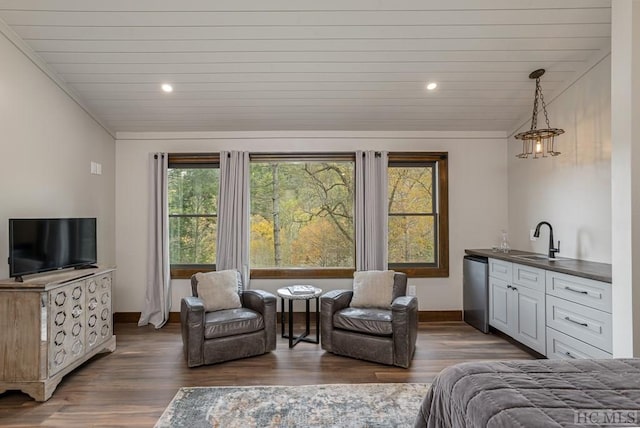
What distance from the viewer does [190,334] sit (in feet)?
10.3

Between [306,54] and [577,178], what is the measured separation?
2979 mm

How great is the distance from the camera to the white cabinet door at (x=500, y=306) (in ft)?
12.1

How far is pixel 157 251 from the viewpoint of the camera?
14.2ft

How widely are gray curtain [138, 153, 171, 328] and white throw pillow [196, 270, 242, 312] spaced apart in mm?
1002

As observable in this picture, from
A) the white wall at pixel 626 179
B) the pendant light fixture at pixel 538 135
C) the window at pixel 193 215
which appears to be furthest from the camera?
the window at pixel 193 215

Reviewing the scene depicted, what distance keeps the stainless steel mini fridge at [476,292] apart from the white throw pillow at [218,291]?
2857 millimetres

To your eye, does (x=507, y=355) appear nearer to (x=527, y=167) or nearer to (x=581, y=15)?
(x=527, y=167)

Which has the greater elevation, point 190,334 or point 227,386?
point 190,334

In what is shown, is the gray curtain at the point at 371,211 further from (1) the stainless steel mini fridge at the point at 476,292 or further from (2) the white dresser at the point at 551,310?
(2) the white dresser at the point at 551,310

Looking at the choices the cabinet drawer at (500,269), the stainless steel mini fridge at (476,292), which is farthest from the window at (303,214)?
the cabinet drawer at (500,269)

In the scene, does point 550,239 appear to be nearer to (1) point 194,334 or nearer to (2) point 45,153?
(1) point 194,334

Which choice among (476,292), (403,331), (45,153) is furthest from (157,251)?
(476,292)

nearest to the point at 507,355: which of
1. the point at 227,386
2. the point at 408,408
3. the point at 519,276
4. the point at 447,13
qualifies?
the point at 519,276

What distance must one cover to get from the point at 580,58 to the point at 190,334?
4476 mm
